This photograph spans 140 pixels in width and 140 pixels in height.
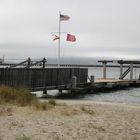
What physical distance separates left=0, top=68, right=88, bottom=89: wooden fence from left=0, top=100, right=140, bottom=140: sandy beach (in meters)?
9.55

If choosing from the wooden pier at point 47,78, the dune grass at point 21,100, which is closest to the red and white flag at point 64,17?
the wooden pier at point 47,78

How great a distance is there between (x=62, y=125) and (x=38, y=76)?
1564cm

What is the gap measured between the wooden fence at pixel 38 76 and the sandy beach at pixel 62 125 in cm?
955

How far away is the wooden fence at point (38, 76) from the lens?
23061mm

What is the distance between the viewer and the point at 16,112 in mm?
12617

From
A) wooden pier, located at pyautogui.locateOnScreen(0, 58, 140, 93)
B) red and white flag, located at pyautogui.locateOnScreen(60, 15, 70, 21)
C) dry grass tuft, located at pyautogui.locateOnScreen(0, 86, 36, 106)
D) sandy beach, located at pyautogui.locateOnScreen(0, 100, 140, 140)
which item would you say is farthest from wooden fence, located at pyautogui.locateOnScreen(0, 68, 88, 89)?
sandy beach, located at pyautogui.locateOnScreen(0, 100, 140, 140)

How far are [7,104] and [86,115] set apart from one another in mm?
3159

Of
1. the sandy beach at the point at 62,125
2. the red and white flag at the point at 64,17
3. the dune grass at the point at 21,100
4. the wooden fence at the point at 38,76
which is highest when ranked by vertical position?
the red and white flag at the point at 64,17

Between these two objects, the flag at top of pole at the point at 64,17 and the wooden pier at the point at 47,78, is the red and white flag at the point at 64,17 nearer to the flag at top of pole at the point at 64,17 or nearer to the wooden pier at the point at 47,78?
the flag at top of pole at the point at 64,17

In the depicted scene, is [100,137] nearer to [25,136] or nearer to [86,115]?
[25,136]

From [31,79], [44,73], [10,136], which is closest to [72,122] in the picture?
[10,136]

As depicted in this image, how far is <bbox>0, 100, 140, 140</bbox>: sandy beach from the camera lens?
919 cm

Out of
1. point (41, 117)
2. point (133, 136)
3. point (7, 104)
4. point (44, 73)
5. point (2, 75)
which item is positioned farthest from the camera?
point (44, 73)

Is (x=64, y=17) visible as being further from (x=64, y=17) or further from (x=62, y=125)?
(x=62, y=125)
